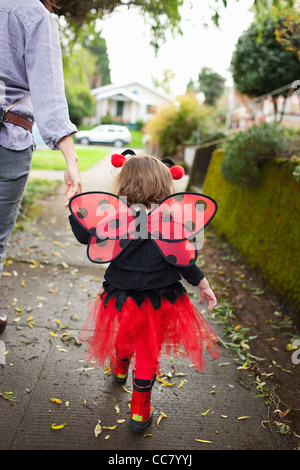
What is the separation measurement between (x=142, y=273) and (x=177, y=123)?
1325 cm

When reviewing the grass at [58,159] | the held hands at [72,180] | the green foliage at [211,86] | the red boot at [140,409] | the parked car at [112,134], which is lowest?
the red boot at [140,409]

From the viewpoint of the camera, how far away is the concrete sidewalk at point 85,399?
6.10 feet

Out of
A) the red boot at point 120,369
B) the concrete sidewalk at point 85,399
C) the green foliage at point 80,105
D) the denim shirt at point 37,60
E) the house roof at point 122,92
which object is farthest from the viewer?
the house roof at point 122,92

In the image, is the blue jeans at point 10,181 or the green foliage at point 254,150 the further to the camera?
the green foliage at point 254,150

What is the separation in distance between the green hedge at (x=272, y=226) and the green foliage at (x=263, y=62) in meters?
5.07

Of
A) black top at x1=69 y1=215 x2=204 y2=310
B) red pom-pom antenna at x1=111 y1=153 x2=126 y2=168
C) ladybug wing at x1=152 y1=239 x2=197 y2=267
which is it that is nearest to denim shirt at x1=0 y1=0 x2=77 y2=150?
red pom-pom antenna at x1=111 y1=153 x2=126 y2=168

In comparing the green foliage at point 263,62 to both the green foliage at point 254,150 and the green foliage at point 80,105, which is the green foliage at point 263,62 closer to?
the green foliage at point 254,150

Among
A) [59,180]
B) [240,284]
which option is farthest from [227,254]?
[59,180]

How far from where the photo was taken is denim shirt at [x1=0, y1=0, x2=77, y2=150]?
172 cm

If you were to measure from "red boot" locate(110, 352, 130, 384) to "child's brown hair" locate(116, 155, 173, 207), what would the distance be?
95 centimetres

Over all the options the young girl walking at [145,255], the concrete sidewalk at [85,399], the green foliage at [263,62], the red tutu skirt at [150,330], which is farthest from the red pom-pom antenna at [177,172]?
the green foliage at [263,62]

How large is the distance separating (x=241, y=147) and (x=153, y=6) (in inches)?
83.8

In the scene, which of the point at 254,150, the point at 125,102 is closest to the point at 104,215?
the point at 254,150

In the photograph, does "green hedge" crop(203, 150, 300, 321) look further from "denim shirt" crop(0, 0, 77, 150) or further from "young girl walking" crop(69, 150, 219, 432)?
"denim shirt" crop(0, 0, 77, 150)
